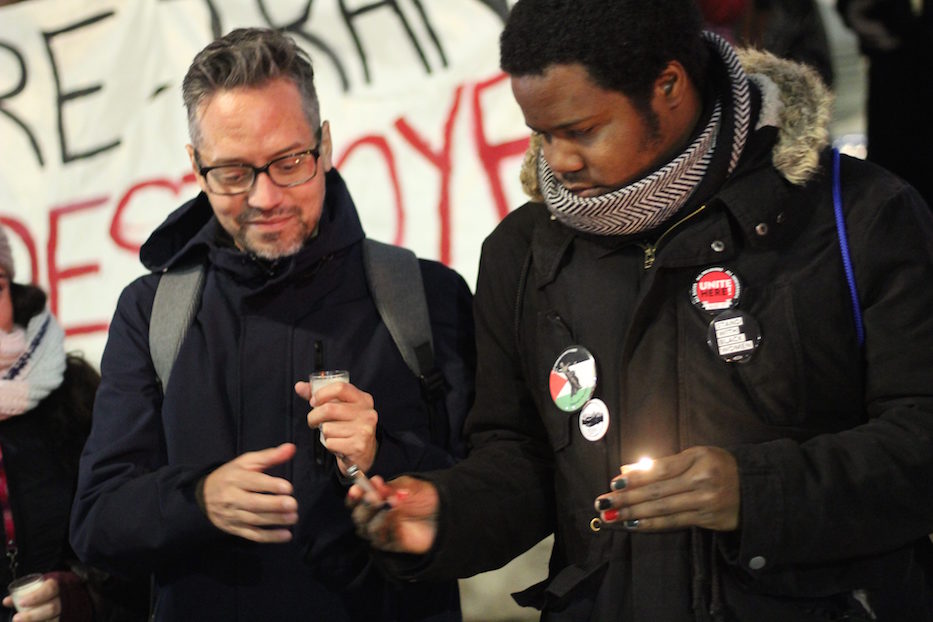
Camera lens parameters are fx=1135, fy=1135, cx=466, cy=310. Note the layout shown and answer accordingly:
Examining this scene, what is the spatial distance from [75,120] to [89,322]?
80 centimetres

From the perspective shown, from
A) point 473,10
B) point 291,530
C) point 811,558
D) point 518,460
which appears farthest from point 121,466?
point 473,10

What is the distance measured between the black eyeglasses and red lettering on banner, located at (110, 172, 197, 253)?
Answer: 1938mm

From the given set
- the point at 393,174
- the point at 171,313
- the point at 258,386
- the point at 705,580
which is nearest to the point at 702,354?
the point at 705,580

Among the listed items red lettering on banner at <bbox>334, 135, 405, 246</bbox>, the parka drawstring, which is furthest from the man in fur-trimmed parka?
red lettering on banner at <bbox>334, 135, 405, 246</bbox>

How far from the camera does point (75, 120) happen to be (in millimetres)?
4488

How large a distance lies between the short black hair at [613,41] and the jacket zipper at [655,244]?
0.20 m

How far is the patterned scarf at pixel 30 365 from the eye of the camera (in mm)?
3002

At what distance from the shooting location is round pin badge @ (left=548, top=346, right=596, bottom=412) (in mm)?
1966

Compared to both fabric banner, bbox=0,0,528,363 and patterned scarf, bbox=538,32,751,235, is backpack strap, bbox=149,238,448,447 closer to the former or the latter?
patterned scarf, bbox=538,32,751,235

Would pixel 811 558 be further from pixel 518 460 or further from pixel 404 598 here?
pixel 404 598

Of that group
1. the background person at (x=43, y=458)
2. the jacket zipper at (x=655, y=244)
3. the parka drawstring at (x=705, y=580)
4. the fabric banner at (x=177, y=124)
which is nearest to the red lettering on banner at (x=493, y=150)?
the fabric banner at (x=177, y=124)

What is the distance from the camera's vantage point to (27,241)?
4.57 m

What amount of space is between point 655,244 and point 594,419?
0.32 m

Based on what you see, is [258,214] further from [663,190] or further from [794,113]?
[794,113]
